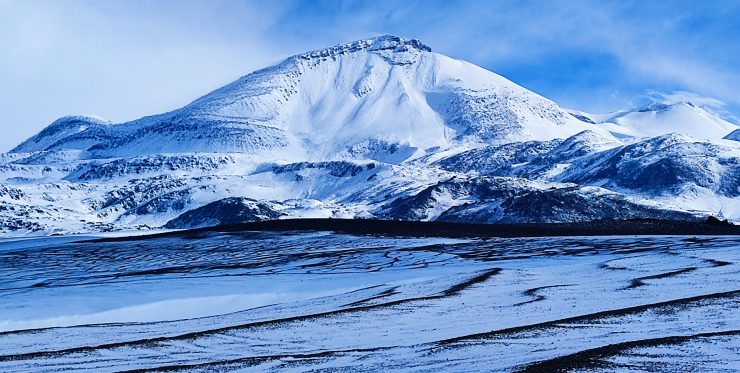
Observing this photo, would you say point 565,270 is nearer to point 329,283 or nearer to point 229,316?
point 329,283

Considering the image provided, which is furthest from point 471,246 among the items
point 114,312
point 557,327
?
point 557,327

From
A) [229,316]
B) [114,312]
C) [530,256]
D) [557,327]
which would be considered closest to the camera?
[557,327]

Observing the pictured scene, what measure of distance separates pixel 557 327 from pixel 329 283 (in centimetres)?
1560

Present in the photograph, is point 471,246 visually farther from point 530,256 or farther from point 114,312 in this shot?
point 114,312

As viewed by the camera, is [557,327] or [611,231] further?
[611,231]

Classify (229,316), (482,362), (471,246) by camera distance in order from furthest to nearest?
(471,246), (229,316), (482,362)

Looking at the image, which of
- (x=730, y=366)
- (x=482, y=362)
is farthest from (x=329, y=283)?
(x=730, y=366)

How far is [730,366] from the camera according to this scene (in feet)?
50.2

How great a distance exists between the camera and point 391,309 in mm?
24031

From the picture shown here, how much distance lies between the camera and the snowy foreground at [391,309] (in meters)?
17.4

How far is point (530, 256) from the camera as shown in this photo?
41844 millimetres

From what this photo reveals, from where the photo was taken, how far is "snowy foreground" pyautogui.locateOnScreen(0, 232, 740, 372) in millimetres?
17391

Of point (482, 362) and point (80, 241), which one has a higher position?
point (80, 241)

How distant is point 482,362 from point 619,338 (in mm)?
3522
